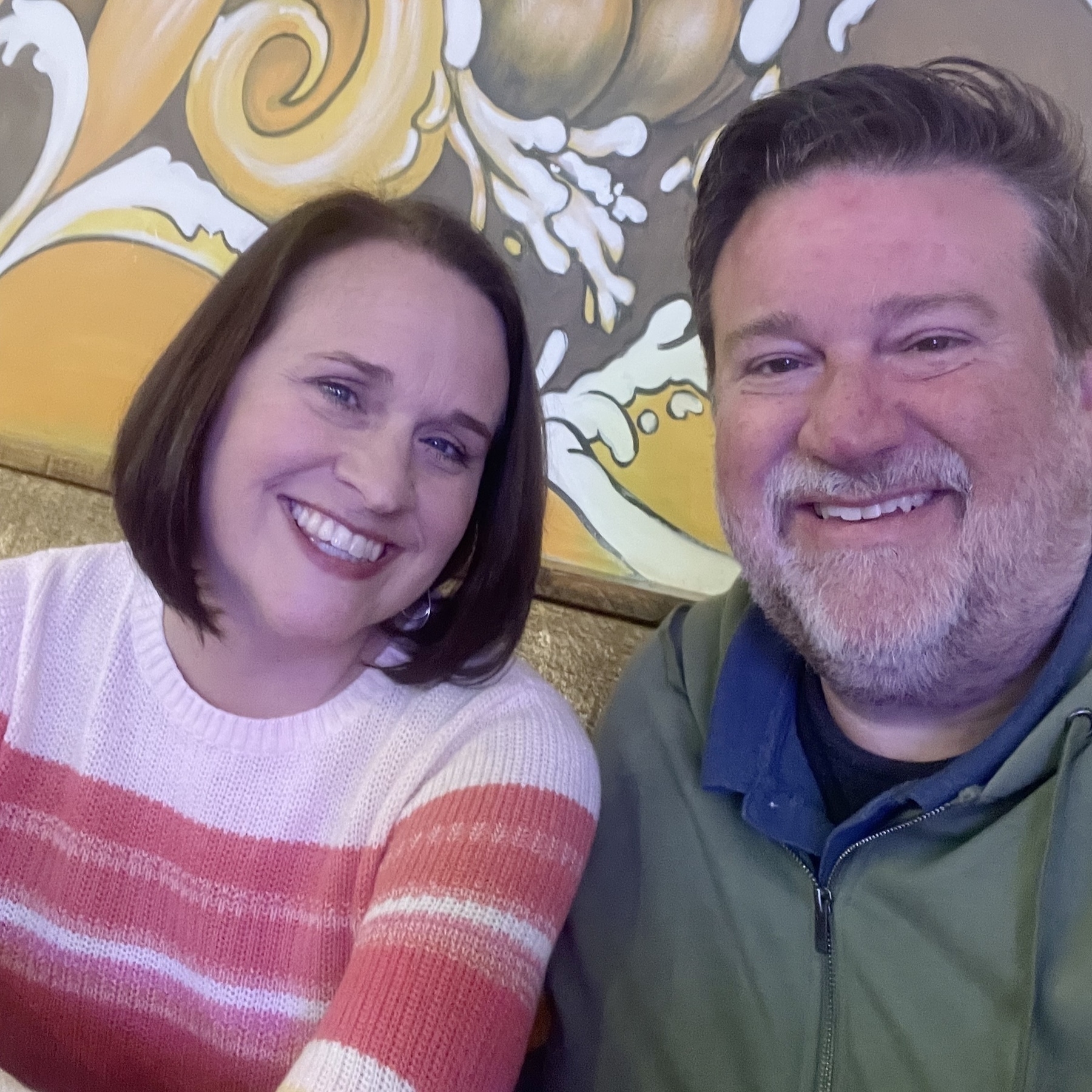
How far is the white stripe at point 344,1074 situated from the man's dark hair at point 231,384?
38cm

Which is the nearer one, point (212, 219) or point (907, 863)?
point (907, 863)

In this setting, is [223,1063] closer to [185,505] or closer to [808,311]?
[185,505]

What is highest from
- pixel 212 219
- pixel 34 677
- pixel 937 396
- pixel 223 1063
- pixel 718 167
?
pixel 718 167

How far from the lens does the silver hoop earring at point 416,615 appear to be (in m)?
0.99

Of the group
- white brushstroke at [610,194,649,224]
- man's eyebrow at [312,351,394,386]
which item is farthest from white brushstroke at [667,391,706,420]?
man's eyebrow at [312,351,394,386]

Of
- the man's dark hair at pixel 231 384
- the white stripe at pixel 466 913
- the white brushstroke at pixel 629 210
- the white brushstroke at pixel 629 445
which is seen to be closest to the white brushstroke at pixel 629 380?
the white brushstroke at pixel 629 445

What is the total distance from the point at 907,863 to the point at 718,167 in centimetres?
77

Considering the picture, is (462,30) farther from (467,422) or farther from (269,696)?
(269,696)

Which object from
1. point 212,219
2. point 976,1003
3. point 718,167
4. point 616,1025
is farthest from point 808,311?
point 212,219

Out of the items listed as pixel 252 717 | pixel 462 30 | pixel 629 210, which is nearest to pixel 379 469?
pixel 252 717

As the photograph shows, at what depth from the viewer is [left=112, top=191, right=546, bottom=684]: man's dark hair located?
85 cm

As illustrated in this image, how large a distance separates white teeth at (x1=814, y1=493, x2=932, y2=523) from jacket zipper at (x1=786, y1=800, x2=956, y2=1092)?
0.27m

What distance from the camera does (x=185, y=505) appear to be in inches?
34.1

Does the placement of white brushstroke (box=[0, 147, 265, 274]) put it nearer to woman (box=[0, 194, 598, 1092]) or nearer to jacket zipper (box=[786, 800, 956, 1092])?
woman (box=[0, 194, 598, 1092])
